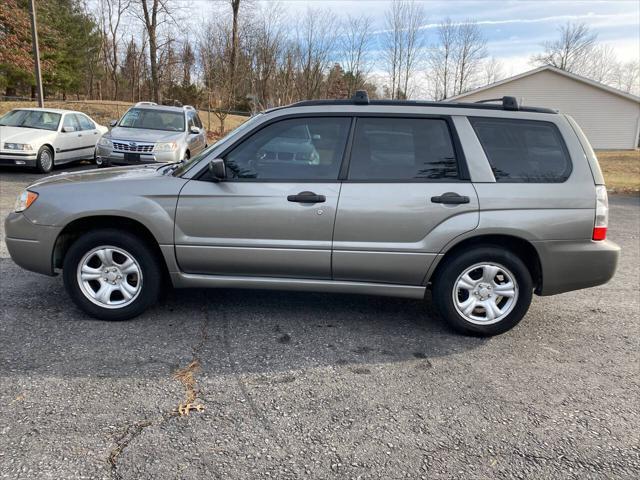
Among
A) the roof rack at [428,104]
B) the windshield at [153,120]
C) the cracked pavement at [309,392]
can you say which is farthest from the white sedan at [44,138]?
the roof rack at [428,104]

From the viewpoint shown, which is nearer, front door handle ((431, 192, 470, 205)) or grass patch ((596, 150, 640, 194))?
front door handle ((431, 192, 470, 205))

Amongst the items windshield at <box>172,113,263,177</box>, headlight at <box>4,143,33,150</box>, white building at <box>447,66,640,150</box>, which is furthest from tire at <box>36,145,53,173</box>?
white building at <box>447,66,640,150</box>

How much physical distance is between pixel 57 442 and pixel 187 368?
94cm

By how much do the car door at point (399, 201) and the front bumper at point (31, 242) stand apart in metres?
2.30

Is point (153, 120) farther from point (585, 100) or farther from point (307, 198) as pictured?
point (585, 100)

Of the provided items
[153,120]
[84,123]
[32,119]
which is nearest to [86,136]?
[84,123]

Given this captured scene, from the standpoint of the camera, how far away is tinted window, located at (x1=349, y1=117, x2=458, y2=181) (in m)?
3.77

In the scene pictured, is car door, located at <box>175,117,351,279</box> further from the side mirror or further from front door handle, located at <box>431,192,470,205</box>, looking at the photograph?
front door handle, located at <box>431,192,470,205</box>

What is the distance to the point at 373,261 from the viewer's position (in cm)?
376

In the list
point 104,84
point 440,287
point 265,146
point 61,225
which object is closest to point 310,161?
point 265,146

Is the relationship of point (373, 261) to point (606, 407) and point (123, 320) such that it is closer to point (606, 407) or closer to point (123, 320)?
point (606, 407)

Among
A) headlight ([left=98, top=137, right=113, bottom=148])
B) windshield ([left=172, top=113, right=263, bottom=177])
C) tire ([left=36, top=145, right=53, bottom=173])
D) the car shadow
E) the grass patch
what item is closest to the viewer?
the car shadow

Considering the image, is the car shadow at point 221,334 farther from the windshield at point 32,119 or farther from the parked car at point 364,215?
the windshield at point 32,119

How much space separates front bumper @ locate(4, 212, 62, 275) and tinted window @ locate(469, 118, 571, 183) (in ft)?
11.5
